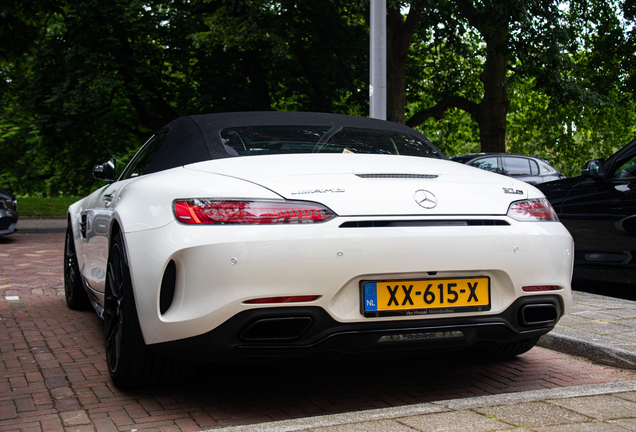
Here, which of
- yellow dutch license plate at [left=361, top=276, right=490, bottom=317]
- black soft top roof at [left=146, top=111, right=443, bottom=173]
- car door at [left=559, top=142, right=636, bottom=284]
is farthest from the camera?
car door at [left=559, top=142, right=636, bottom=284]

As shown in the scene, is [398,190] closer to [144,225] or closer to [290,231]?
[290,231]

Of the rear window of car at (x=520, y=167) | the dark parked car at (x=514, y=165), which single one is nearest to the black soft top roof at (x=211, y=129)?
the dark parked car at (x=514, y=165)

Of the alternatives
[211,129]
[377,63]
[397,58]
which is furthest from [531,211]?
[397,58]

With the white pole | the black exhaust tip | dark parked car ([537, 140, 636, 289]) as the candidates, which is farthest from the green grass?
the black exhaust tip

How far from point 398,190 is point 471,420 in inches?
39.4

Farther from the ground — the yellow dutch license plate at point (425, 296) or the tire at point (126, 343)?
the yellow dutch license plate at point (425, 296)

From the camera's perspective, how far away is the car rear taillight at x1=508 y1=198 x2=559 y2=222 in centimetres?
314

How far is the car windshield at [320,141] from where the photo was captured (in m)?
3.54

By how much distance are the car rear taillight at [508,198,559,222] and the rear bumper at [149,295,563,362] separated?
15.0 inches

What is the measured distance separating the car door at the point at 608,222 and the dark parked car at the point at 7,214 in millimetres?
9618

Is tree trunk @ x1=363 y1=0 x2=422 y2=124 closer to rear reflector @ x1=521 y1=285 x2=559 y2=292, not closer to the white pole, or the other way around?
the white pole

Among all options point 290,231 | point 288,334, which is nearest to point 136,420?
point 288,334

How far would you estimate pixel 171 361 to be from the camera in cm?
334

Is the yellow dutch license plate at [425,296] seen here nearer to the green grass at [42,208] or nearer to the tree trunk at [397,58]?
the tree trunk at [397,58]
